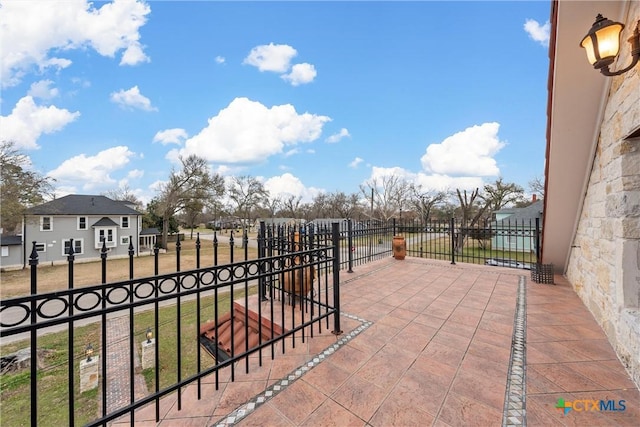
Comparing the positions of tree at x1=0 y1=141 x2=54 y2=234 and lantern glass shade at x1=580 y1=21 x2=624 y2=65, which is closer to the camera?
lantern glass shade at x1=580 y1=21 x2=624 y2=65

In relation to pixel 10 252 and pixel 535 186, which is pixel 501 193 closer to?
pixel 535 186

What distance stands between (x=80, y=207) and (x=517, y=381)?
3012 cm

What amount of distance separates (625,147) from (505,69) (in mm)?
5752

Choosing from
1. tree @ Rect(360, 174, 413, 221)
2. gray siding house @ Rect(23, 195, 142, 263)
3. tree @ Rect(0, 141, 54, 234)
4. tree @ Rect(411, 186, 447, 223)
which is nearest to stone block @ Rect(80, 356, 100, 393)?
gray siding house @ Rect(23, 195, 142, 263)

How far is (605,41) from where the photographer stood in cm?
228

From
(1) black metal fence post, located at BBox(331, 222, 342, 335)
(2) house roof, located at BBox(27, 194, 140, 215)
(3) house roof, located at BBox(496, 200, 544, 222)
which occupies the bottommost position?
(1) black metal fence post, located at BBox(331, 222, 342, 335)

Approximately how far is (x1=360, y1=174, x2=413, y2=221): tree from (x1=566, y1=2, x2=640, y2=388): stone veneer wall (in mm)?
27624

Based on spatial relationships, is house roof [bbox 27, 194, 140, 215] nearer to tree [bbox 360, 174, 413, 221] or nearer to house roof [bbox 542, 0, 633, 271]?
tree [bbox 360, 174, 413, 221]

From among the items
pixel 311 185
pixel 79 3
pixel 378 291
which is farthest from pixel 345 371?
pixel 311 185

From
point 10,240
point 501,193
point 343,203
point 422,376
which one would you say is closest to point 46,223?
point 10,240

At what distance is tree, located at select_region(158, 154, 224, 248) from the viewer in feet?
81.6

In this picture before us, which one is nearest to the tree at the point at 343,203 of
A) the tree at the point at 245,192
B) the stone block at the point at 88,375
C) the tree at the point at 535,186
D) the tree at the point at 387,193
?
the tree at the point at 387,193

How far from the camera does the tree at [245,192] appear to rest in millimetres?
28562

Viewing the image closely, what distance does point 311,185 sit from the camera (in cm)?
Result: 4856
